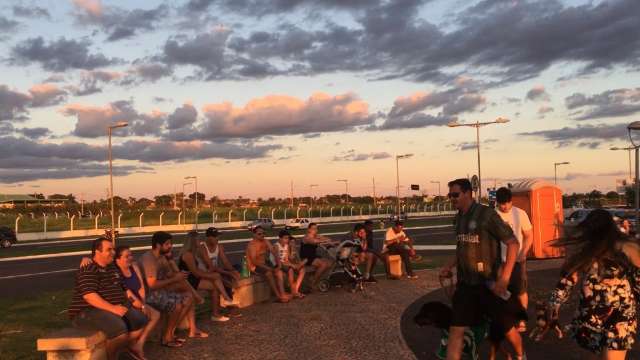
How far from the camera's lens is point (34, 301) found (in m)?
12.9

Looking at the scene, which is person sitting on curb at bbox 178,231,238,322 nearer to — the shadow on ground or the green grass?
the green grass

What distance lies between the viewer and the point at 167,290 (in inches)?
323

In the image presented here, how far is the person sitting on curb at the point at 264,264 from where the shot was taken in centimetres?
1129

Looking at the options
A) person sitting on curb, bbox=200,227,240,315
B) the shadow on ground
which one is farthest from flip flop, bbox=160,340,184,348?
the shadow on ground

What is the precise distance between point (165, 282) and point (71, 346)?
225 cm

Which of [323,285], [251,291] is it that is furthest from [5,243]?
[251,291]

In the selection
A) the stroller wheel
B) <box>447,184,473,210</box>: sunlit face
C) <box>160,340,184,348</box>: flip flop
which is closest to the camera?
<box>447,184,473,210</box>: sunlit face

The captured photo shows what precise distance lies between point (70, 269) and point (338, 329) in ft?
46.8

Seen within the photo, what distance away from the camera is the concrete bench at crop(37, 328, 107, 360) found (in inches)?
228

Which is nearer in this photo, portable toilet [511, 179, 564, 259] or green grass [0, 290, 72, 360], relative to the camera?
green grass [0, 290, 72, 360]

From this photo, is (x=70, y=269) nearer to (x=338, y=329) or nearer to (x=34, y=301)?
(x=34, y=301)

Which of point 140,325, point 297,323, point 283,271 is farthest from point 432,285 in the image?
point 140,325

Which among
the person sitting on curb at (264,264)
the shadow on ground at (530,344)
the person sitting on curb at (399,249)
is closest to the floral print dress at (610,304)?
the shadow on ground at (530,344)

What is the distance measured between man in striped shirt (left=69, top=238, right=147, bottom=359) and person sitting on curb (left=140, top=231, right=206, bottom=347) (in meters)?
1.06
